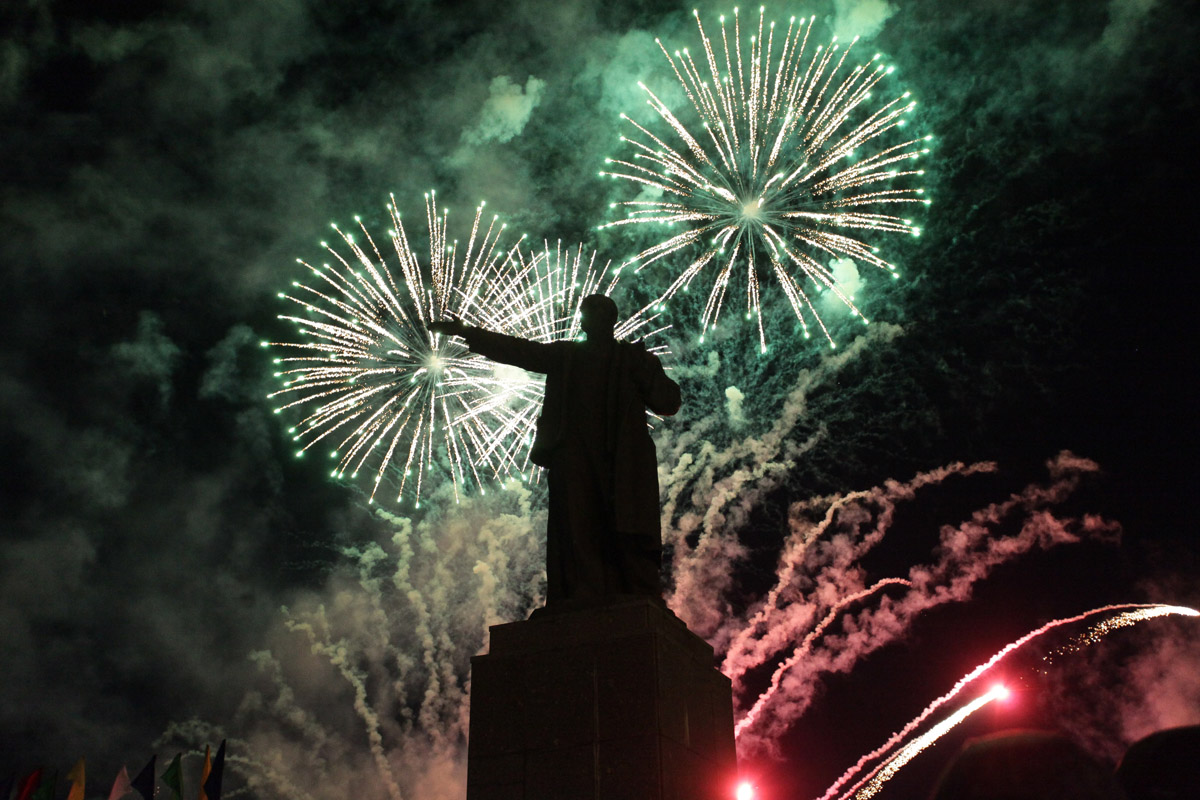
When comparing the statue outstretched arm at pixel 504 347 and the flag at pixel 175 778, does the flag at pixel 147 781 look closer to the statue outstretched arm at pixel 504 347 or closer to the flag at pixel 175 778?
the flag at pixel 175 778

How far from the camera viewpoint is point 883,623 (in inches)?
1099

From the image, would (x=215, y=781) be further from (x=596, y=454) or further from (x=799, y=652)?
(x=596, y=454)

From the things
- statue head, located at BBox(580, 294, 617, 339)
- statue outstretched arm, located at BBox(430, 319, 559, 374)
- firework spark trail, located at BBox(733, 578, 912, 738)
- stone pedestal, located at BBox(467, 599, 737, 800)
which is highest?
firework spark trail, located at BBox(733, 578, 912, 738)

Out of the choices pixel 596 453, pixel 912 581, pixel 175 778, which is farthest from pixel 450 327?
pixel 912 581

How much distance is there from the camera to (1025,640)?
→ 27.1 m

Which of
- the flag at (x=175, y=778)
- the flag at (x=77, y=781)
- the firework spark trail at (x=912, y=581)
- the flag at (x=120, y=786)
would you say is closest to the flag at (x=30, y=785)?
the flag at (x=77, y=781)

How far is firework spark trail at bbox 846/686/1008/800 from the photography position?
87.1 ft

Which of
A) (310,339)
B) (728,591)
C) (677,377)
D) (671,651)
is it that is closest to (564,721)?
(671,651)

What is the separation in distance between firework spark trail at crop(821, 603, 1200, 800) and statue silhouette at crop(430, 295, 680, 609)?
2189 cm

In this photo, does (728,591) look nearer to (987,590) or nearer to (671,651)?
(987,590)

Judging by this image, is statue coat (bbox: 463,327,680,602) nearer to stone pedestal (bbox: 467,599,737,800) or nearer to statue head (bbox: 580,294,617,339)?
statue head (bbox: 580,294,617,339)

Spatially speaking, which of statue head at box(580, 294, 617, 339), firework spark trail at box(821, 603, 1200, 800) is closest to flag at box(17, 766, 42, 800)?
firework spark trail at box(821, 603, 1200, 800)

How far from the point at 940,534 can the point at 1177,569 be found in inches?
229

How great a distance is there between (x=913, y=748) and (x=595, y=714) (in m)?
24.7
